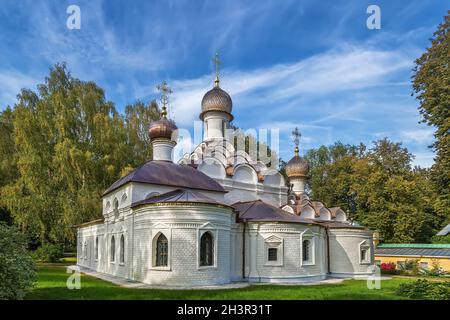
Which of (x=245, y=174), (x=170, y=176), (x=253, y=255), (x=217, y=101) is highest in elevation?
(x=217, y=101)

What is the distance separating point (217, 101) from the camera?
22.3 meters

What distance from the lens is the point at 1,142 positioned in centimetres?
2766

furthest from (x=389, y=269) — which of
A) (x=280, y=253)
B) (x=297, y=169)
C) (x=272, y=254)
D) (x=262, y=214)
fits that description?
(x=262, y=214)

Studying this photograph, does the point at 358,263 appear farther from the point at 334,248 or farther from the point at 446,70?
the point at 446,70

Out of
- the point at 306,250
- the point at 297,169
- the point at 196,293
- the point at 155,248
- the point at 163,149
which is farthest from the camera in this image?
the point at 297,169

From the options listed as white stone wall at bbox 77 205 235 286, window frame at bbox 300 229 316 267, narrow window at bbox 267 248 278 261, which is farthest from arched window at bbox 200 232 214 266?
window frame at bbox 300 229 316 267

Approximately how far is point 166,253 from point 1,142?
67.9 ft

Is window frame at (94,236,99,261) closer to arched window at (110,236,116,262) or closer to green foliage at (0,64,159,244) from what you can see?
arched window at (110,236,116,262)

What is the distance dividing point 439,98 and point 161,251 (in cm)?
1389

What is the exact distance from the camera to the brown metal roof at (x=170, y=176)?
1552 cm

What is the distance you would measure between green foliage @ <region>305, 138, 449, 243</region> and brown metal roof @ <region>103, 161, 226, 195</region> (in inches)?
665

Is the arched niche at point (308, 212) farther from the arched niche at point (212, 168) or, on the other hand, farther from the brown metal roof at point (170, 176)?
the brown metal roof at point (170, 176)

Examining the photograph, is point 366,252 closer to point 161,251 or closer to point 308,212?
point 308,212
